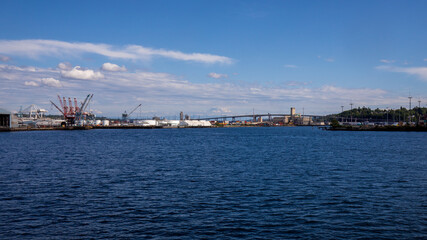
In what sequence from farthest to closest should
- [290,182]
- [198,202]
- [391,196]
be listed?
[290,182] → [391,196] → [198,202]

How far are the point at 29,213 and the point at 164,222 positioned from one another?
28.9ft

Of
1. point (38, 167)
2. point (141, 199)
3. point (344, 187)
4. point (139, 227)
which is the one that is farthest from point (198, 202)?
point (38, 167)

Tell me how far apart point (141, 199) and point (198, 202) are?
4235mm

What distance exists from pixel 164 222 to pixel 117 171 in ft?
66.5

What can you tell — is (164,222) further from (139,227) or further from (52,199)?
(52,199)

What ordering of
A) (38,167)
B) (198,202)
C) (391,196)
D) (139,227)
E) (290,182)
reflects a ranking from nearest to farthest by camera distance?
(139,227)
(198,202)
(391,196)
(290,182)
(38,167)

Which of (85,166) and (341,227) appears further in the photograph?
(85,166)

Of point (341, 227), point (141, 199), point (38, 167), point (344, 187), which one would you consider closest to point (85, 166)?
point (38, 167)

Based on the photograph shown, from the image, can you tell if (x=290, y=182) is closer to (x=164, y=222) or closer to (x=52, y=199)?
(x=164, y=222)

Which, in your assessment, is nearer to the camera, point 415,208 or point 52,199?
point 415,208

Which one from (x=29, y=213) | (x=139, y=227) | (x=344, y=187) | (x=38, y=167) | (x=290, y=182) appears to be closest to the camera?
(x=139, y=227)

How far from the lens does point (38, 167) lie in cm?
4041

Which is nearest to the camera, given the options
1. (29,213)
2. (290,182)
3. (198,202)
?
(29,213)

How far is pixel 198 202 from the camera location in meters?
23.5
